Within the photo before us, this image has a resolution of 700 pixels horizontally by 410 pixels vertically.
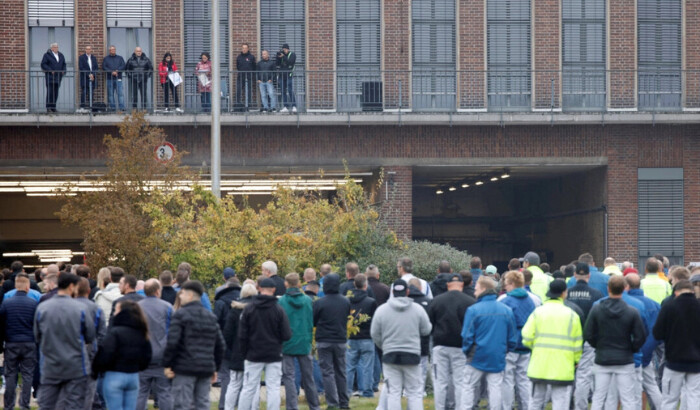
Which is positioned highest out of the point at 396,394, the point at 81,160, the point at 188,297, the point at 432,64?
the point at 432,64

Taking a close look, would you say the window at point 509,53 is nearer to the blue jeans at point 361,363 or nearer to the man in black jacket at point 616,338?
the blue jeans at point 361,363

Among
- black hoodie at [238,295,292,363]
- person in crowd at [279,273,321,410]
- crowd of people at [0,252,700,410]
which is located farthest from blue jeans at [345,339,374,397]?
black hoodie at [238,295,292,363]

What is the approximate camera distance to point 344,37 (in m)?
31.8

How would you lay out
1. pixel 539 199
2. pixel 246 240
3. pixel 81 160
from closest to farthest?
pixel 246 240 < pixel 81 160 < pixel 539 199

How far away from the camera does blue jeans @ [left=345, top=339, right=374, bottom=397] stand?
666 inches

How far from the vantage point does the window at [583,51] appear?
104 ft

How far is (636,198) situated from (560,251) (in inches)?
228

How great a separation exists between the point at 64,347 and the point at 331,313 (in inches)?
182

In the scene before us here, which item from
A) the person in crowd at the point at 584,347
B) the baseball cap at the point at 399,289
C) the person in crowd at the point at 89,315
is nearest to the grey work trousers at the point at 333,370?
the baseball cap at the point at 399,289

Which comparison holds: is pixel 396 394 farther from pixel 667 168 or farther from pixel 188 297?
pixel 667 168

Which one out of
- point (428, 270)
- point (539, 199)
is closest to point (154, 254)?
point (428, 270)

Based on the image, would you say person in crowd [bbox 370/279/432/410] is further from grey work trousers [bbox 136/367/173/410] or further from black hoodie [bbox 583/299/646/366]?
grey work trousers [bbox 136/367/173/410]

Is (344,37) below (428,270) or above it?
above

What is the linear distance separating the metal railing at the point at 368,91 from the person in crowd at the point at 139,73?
0.03 m
